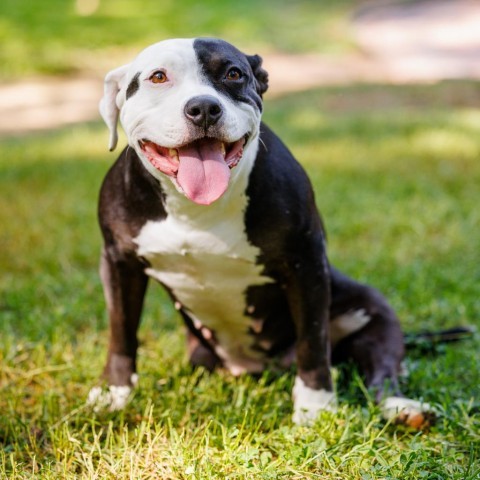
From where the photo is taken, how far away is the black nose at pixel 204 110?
240cm

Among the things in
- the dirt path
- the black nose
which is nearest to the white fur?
the black nose

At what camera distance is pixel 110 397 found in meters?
3.01

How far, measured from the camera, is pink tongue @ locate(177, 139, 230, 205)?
2.48m

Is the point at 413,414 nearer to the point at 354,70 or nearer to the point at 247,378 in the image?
the point at 247,378

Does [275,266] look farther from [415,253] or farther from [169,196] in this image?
[415,253]

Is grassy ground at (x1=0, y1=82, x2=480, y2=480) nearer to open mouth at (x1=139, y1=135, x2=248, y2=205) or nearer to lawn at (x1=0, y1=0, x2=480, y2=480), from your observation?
lawn at (x1=0, y1=0, x2=480, y2=480)

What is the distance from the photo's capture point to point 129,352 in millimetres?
3102

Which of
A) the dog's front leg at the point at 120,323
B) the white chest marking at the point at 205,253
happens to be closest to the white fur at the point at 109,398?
the dog's front leg at the point at 120,323

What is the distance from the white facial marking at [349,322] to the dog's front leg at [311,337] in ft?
1.21

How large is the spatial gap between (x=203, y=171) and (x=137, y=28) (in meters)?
15.2

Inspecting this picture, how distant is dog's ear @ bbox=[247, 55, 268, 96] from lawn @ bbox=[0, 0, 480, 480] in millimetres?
1118

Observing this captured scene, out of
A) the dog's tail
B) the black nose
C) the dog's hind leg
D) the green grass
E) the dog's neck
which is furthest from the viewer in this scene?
the green grass

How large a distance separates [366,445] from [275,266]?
26.4 inches

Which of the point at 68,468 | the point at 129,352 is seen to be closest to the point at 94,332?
the point at 129,352
